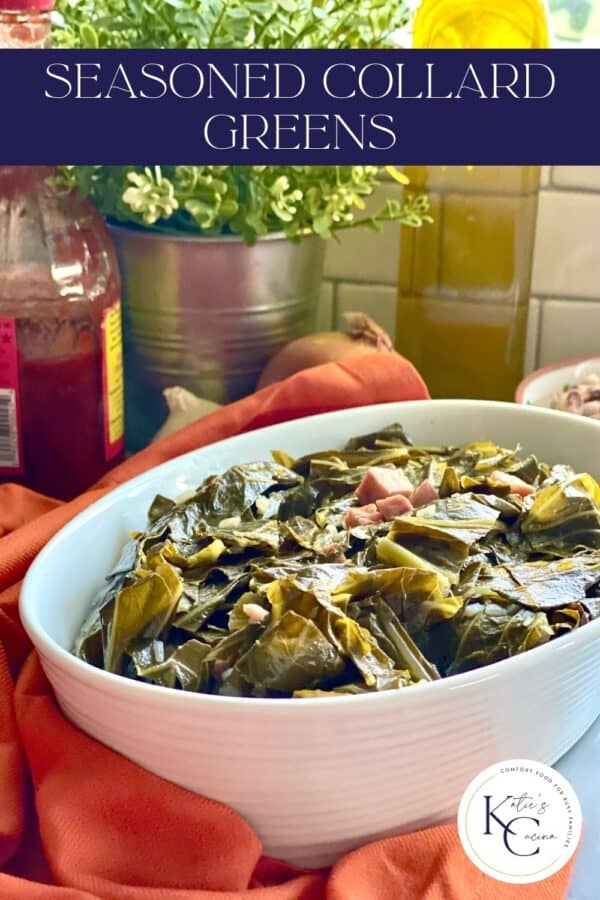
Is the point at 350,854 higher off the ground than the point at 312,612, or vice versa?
the point at 312,612

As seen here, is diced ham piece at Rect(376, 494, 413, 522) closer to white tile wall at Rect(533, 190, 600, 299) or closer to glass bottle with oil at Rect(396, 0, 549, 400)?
glass bottle with oil at Rect(396, 0, 549, 400)

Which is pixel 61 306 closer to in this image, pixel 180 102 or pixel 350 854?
pixel 180 102

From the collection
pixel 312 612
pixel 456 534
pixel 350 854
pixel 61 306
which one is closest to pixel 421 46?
pixel 61 306

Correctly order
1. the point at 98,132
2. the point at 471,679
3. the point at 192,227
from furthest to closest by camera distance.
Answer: the point at 192,227 → the point at 98,132 → the point at 471,679

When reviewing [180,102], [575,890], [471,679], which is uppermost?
[180,102]

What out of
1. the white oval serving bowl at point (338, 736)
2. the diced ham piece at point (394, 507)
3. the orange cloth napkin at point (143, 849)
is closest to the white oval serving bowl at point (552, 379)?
the diced ham piece at point (394, 507)

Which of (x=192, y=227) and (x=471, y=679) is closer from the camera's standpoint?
(x=471, y=679)

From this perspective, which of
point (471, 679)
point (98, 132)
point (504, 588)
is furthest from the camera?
point (98, 132)

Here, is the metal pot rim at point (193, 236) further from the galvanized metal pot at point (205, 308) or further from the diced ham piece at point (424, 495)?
the diced ham piece at point (424, 495)
